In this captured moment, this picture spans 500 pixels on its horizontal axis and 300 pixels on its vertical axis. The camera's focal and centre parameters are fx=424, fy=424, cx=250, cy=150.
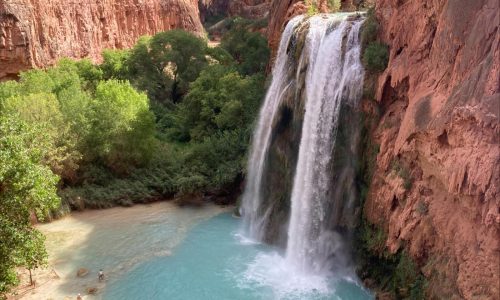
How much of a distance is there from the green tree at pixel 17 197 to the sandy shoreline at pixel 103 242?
2203 millimetres

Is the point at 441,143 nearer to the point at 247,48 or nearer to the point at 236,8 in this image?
the point at 247,48

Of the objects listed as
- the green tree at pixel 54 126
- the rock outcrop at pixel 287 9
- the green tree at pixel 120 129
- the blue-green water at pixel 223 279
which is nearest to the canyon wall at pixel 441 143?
the blue-green water at pixel 223 279

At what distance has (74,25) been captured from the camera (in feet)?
104

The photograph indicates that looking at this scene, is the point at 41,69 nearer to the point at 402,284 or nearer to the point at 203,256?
the point at 203,256

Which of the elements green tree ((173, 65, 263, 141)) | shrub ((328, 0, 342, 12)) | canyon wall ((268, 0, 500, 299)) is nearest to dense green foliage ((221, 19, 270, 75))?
green tree ((173, 65, 263, 141))

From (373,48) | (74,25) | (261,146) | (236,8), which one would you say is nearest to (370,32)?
(373,48)

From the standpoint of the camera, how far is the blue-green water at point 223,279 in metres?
13.2

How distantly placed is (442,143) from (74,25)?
96.3ft

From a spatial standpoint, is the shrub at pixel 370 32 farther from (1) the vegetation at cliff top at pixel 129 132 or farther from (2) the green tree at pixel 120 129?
(2) the green tree at pixel 120 129

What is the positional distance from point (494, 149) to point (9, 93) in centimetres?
2349

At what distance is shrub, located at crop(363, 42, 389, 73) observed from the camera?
13.7 metres

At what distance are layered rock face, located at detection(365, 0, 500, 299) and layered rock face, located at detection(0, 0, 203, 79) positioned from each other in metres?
22.5

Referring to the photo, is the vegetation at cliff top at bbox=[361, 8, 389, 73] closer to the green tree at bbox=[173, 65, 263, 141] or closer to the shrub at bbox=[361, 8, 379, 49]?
the shrub at bbox=[361, 8, 379, 49]

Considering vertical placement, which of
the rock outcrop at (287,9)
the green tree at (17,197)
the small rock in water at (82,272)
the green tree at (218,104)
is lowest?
the small rock in water at (82,272)
